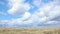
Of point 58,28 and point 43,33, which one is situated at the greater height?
point 58,28

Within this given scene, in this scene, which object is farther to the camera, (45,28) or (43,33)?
(45,28)

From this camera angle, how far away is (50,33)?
816 inches

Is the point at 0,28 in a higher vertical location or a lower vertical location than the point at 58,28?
higher

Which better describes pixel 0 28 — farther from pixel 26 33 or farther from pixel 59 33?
pixel 59 33

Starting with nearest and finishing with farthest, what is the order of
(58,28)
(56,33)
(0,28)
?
(56,33), (58,28), (0,28)

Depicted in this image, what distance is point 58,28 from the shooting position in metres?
24.4

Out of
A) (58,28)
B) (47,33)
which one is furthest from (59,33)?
(58,28)

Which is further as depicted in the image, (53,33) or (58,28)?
(58,28)

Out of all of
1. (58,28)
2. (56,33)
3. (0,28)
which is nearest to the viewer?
(56,33)

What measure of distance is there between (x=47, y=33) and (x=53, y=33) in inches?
35.4

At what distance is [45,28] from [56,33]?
5.33m

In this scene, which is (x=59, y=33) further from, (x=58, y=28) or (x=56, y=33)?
(x=58, y=28)

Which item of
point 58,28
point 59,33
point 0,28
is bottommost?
point 59,33

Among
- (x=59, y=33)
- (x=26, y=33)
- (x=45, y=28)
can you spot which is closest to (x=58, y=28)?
(x=45, y=28)
